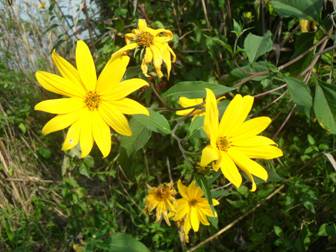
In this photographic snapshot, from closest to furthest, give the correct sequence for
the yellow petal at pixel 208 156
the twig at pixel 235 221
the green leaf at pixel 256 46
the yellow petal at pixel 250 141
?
the yellow petal at pixel 208 156 < the yellow petal at pixel 250 141 < the green leaf at pixel 256 46 < the twig at pixel 235 221

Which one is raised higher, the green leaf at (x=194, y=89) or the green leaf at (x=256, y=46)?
the green leaf at (x=256, y=46)

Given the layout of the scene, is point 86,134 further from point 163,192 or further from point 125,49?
point 163,192

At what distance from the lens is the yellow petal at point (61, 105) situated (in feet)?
3.57

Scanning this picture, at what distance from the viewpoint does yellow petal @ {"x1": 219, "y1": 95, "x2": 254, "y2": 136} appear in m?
1.14

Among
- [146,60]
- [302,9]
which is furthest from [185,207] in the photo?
[302,9]

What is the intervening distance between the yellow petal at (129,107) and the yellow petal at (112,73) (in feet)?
0.14

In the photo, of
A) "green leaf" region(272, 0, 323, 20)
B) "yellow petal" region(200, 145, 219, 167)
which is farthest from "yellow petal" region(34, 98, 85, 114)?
"green leaf" region(272, 0, 323, 20)

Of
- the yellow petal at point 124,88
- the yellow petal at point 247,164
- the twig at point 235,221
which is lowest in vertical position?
the twig at point 235,221

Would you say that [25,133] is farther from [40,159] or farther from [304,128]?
Result: [304,128]

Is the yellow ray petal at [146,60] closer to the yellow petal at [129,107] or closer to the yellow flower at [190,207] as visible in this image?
the yellow petal at [129,107]

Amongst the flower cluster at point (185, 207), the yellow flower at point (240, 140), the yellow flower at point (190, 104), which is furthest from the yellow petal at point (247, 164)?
the flower cluster at point (185, 207)

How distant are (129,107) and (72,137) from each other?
0.15m

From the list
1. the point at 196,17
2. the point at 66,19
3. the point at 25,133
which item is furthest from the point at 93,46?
the point at 25,133

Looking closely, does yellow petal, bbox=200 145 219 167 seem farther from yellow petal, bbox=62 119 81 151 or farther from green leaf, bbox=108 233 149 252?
green leaf, bbox=108 233 149 252
